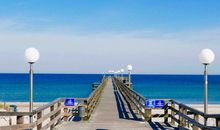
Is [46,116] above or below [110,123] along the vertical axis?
above

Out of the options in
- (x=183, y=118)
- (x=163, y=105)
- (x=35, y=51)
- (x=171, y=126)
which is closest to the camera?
(x=35, y=51)

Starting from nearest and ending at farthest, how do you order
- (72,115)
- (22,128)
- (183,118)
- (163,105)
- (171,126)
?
(22,128), (183,118), (171,126), (163,105), (72,115)

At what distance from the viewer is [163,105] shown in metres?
16.2

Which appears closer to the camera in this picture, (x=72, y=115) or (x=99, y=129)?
(x=99, y=129)

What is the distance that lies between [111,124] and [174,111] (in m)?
2.15

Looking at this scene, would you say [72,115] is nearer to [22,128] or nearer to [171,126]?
[171,126]

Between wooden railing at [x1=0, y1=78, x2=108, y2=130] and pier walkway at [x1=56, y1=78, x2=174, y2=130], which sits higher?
wooden railing at [x1=0, y1=78, x2=108, y2=130]

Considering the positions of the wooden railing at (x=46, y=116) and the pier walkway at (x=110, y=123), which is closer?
the wooden railing at (x=46, y=116)

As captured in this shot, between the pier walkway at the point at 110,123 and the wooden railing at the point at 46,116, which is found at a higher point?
the wooden railing at the point at 46,116

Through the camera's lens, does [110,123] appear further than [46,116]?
Yes

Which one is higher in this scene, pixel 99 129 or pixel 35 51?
pixel 35 51

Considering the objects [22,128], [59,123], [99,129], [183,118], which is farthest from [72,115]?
[22,128]

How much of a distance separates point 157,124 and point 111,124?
163cm

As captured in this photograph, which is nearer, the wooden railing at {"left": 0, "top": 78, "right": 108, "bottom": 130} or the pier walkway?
the wooden railing at {"left": 0, "top": 78, "right": 108, "bottom": 130}
